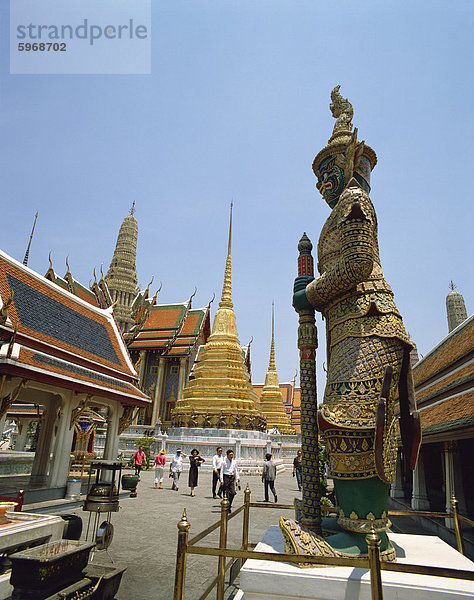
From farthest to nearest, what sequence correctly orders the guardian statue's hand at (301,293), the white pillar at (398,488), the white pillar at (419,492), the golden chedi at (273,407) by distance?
the golden chedi at (273,407)
the white pillar at (398,488)
the white pillar at (419,492)
the guardian statue's hand at (301,293)

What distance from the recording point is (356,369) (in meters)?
3.24

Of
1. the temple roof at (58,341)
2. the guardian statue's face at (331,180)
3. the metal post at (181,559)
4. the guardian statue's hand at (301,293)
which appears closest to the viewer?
the metal post at (181,559)

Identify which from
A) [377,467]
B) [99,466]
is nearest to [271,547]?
[377,467]

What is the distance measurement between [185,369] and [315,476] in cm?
3091

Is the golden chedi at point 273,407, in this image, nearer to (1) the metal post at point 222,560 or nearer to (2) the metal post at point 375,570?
(1) the metal post at point 222,560

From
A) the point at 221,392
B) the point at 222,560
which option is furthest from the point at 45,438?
the point at 221,392

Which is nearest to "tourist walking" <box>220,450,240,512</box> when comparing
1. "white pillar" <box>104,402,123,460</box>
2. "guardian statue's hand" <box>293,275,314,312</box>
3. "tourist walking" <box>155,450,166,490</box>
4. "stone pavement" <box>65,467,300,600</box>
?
"stone pavement" <box>65,467,300,600</box>

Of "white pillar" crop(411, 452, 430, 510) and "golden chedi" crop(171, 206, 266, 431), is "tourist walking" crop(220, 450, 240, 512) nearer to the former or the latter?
"white pillar" crop(411, 452, 430, 510)

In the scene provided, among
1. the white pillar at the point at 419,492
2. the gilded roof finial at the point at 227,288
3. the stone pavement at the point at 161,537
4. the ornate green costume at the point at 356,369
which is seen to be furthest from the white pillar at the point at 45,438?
the gilded roof finial at the point at 227,288

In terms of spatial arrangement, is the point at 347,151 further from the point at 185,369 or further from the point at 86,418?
the point at 185,369

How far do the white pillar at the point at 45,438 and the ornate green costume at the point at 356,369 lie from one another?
9994mm

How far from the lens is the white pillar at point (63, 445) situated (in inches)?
368

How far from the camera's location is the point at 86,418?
784 inches

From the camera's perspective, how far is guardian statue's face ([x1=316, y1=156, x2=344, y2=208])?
4.09 m
